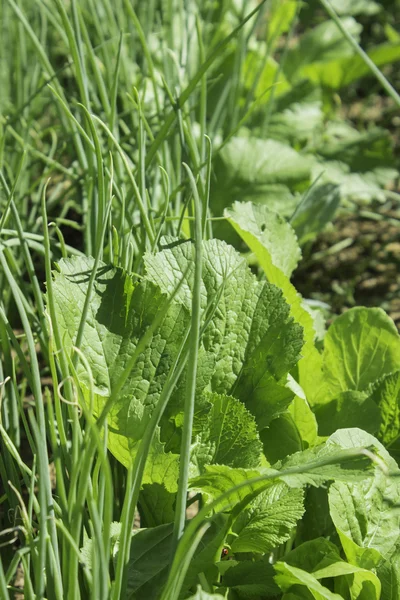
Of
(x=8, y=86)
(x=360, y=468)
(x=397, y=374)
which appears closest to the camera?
(x=360, y=468)

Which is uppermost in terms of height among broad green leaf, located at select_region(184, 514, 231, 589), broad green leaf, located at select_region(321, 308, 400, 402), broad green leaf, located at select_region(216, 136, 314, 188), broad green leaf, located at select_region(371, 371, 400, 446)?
broad green leaf, located at select_region(216, 136, 314, 188)

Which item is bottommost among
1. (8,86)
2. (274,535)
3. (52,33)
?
(274,535)

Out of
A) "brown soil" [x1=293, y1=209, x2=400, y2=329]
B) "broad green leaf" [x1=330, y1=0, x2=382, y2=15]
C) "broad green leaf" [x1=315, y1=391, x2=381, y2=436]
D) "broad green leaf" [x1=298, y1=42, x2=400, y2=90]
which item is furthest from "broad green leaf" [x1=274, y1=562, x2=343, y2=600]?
"broad green leaf" [x1=330, y1=0, x2=382, y2=15]

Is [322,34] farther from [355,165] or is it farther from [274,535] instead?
[274,535]

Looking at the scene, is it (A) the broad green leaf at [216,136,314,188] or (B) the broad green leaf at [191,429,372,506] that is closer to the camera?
(B) the broad green leaf at [191,429,372,506]

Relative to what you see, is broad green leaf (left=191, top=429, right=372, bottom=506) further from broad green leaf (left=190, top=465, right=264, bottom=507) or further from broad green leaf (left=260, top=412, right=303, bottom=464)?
broad green leaf (left=260, top=412, right=303, bottom=464)

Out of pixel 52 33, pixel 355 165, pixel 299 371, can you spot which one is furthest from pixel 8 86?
pixel 299 371

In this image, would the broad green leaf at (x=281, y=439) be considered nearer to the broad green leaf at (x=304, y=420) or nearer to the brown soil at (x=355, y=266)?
the broad green leaf at (x=304, y=420)
